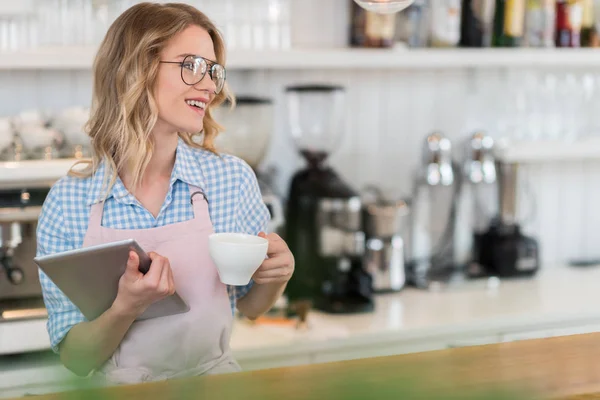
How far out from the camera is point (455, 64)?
269 centimetres

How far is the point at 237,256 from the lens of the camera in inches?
49.0

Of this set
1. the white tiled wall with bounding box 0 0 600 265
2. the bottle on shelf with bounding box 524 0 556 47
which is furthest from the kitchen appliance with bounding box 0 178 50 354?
the bottle on shelf with bounding box 524 0 556 47

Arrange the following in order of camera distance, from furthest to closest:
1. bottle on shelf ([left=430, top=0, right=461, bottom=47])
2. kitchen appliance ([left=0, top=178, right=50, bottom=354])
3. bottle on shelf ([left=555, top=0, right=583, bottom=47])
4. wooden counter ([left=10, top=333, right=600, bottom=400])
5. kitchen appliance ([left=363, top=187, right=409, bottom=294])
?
bottle on shelf ([left=555, top=0, right=583, bottom=47])
bottle on shelf ([left=430, top=0, right=461, bottom=47])
kitchen appliance ([left=363, top=187, right=409, bottom=294])
kitchen appliance ([left=0, top=178, right=50, bottom=354])
wooden counter ([left=10, top=333, right=600, bottom=400])

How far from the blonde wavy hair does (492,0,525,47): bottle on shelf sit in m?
1.67

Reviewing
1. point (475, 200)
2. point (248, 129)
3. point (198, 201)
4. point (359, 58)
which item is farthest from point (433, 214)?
point (198, 201)

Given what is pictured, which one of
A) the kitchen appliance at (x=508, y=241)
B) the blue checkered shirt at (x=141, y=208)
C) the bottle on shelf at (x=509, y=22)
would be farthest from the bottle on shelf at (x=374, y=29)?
the blue checkered shirt at (x=141, y=208)

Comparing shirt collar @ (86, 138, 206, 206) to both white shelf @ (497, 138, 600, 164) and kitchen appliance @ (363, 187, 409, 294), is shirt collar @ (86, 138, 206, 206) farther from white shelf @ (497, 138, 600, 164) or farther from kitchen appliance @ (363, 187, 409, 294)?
white shelf @ (497, 138, 600, 164)

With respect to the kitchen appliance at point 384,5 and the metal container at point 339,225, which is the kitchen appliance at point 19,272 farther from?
the kitchen appliance at point 384,5

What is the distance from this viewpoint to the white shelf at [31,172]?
210 cm

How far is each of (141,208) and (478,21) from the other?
177 centimetres

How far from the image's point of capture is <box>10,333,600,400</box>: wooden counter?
728 millimetres

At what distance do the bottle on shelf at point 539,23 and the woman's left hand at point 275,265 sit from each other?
182 centimetres

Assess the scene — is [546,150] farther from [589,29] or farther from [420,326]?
[420,326]

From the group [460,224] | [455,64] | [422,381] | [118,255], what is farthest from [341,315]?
[422,381]
